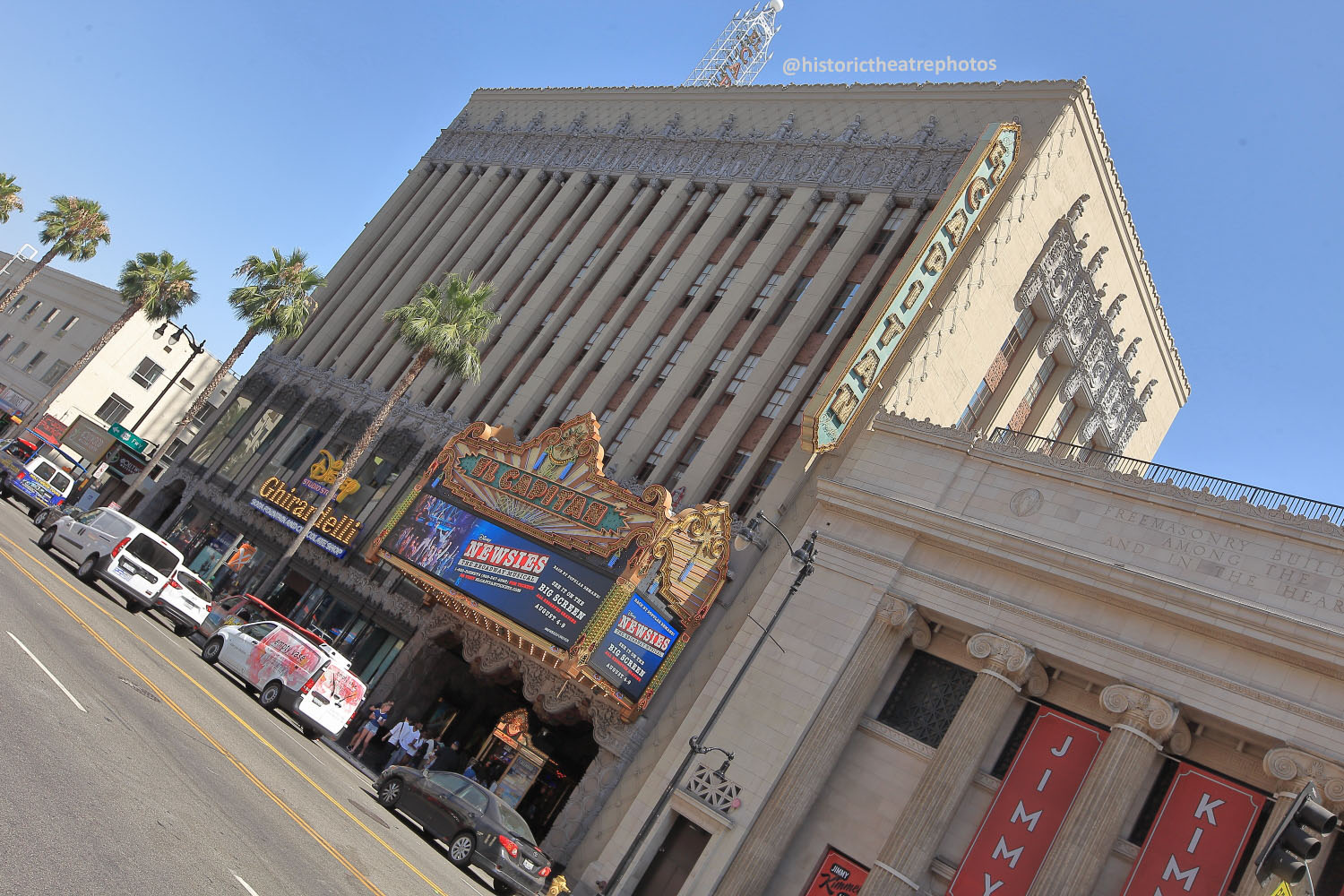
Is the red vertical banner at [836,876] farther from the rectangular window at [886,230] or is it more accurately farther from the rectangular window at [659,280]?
the rectangular window at [659,280]

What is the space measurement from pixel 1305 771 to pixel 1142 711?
10.7 feet

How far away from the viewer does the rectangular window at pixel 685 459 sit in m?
35.9

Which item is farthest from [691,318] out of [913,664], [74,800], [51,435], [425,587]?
[51,435]

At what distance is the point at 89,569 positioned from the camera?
1086 inches

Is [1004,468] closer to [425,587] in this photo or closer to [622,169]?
[425,587]

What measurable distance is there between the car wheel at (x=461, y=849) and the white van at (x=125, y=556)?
12.3 m

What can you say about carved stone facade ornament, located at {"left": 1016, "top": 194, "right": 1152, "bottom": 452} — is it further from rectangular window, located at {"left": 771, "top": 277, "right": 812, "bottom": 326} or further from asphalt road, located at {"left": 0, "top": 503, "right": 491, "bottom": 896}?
asphalt road, located at {"left": 0, "top": 503, "right": 491, "bottom": 896}

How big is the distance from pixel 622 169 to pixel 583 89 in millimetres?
8292

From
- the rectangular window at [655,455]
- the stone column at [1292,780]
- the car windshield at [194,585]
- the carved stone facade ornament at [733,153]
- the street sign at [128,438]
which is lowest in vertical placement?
the car windshield at [194,585]

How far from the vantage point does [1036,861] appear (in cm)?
2272

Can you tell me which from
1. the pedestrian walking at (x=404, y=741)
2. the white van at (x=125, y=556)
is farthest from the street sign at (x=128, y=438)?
the pedestrian walking at (x=404, y=741)

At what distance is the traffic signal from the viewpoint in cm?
1087

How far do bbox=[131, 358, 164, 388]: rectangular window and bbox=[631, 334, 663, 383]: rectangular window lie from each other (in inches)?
1911

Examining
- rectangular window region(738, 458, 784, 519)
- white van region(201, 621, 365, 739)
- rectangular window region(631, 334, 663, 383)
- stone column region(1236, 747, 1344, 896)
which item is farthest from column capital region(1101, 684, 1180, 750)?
rectangular window region(631, 334, 663, 383)
